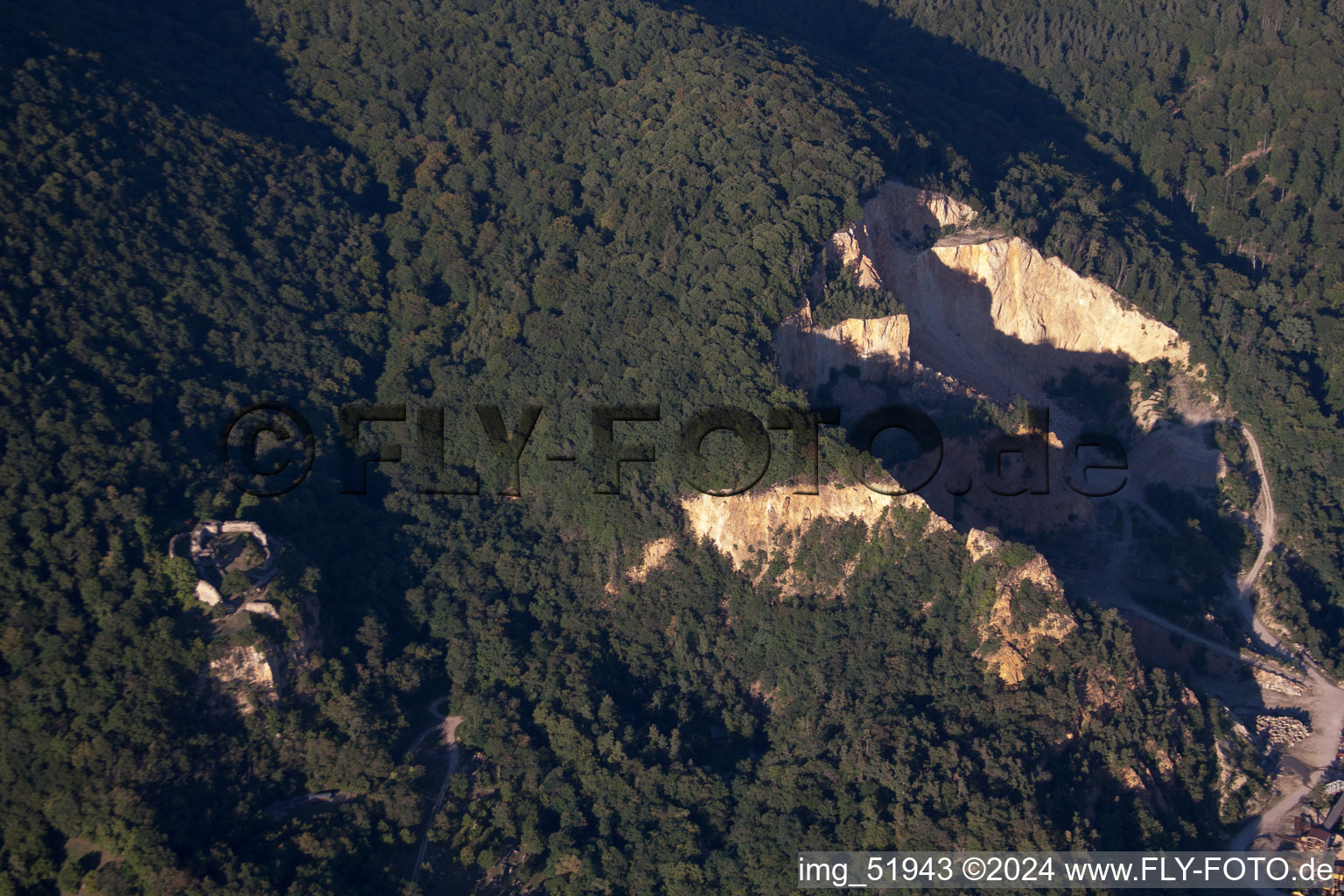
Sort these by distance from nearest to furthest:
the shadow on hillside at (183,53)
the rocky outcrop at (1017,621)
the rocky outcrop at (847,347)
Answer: the rocky outcrop at (1017,621), the rocky outcrop at (847,347), the shadow on hillside at (183,53)

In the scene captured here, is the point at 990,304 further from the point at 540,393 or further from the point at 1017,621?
the point at 540,393

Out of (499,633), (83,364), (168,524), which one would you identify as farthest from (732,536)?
(83,364)

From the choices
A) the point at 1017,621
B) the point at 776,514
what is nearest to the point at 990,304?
the point at 776,514

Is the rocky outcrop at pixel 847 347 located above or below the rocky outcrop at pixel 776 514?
above

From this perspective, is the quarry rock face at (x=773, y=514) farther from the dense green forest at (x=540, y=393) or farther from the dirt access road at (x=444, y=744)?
the dirt access road at (x=444, y=744)

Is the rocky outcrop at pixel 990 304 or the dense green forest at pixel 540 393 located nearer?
the dense green forest at pixel 540 393

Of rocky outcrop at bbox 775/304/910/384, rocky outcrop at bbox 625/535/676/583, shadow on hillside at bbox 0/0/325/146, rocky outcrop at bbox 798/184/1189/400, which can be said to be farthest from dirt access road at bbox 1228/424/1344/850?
shadow on hillside at bbox 0/0/325/146

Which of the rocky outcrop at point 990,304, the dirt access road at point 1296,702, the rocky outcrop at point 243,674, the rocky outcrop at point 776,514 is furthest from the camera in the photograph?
the rocky outcrop at point 990,304

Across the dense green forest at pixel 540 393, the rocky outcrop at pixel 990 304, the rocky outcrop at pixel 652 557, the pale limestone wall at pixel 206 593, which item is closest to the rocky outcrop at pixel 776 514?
the dense green forest at pixel 540 393

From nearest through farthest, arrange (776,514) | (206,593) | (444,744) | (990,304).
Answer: (206,593) → (444,744) → (776,514) → (990,304)
